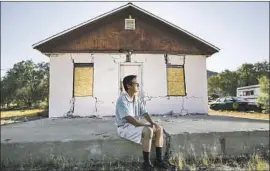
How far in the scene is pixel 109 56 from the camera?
9609 mm

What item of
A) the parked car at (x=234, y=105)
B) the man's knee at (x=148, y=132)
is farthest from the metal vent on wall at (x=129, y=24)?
the parked car at (x=234, y=105)

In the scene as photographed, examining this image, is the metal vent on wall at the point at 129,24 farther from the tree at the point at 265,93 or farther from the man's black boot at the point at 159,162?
the tree at the point at 265,93

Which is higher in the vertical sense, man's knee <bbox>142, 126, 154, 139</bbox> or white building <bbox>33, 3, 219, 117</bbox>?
white building <bbox>33, 3, 219, 117</bbox>

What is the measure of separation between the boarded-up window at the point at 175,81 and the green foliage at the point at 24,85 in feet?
53.4

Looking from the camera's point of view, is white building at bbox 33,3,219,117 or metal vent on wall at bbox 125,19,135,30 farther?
metal vent on wall at bbox 125,19,135,30

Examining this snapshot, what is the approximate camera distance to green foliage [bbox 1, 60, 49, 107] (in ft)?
74.1

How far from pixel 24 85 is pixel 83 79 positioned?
721 inches

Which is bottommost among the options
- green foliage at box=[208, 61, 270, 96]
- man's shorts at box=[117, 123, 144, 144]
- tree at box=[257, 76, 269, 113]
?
man's shorts at box=[117, 123, 144, 144]

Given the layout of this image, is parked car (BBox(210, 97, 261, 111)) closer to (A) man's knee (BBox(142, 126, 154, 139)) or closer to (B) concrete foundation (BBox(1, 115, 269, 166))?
(B) concrete foundation (BBox(1, 115, 269, 166))

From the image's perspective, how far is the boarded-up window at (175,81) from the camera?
9930mm

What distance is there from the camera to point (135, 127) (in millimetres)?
3768

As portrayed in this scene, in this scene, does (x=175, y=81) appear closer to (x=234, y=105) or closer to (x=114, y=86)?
(x=114, y=86)

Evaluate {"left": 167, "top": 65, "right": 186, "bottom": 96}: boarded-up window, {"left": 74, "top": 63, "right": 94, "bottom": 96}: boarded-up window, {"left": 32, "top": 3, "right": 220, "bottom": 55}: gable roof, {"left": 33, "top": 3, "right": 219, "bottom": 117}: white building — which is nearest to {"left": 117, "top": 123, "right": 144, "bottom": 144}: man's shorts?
{"left": 33, "top": 3, "right": 219, "bottom": 117}: white building

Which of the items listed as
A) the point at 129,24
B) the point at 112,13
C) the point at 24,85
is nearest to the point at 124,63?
the point at 129,24
